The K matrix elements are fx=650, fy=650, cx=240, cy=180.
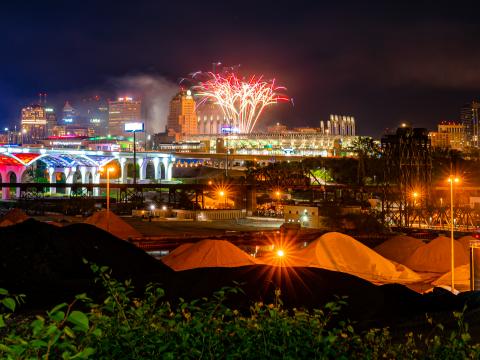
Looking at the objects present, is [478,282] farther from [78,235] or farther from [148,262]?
[78,235]

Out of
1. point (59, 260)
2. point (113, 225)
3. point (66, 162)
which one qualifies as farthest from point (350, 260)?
point (66, 162)

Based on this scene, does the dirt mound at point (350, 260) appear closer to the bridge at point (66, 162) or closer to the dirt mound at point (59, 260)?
the dirt mound at point (59, 260)

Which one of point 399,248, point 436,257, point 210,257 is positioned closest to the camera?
point 210,257

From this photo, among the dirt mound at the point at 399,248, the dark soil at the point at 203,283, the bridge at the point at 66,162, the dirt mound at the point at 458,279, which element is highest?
the bridge at the point at 66,162

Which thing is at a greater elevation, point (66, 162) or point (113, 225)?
point (66, 162)

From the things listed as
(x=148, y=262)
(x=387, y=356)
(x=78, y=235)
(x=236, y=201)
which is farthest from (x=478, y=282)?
(x=236, y=201)

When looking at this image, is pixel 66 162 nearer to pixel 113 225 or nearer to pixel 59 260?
pixel 113 225

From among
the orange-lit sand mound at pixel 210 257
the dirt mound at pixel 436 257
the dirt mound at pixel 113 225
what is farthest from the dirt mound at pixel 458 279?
the dirt mound at pixel 113 225
